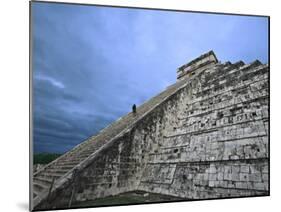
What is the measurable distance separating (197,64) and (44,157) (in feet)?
11.9

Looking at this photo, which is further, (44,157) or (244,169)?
(244,169)

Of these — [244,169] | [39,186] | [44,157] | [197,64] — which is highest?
[197,64]

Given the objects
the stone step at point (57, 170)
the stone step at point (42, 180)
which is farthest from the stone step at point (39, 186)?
the stone step at point (57, 170)

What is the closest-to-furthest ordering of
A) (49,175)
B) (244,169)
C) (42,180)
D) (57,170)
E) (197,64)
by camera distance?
(42,180), (49,175), (57,170), (244,169), (197,64)

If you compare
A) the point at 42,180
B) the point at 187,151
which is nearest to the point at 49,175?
the point at 42,180

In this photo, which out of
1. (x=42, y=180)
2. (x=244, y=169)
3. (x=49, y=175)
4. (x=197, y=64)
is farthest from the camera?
(x=197, y=64)

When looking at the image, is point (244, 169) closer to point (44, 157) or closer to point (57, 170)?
point (57, 170)

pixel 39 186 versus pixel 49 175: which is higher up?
pixel 49 175

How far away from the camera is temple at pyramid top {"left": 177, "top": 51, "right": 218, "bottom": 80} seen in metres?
7.04

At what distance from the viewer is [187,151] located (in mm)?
6891

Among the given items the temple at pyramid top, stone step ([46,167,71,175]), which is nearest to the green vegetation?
stone step ([46,167,71,175])

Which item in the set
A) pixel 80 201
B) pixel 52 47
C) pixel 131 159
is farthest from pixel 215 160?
pixel 52 47

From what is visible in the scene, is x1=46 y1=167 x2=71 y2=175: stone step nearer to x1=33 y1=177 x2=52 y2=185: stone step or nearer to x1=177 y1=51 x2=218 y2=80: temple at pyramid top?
x1=33 y1=177 x2=52 y2=185: stone step

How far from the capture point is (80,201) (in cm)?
582
